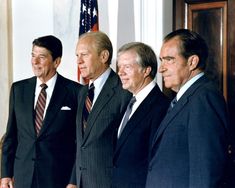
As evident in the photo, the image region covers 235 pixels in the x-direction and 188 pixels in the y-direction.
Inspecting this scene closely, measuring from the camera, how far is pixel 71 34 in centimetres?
479

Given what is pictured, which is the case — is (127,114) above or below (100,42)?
below

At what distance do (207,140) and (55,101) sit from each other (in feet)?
5.13

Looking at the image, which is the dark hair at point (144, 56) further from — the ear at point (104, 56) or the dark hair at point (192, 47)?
the dark hair at point (192, 47)

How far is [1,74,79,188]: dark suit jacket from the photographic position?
3510 millimetres

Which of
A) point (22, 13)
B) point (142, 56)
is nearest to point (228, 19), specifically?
point (142, 56)

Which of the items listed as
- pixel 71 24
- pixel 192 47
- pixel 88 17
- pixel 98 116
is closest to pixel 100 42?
pixel 98 116

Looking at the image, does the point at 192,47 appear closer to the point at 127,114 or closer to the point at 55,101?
the point at 127,114

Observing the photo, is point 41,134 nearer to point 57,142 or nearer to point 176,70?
point 57,142

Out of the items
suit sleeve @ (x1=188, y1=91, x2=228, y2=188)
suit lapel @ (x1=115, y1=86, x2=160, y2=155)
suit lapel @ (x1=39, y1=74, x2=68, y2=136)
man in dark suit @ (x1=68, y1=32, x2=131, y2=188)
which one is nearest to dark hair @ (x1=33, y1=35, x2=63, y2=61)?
suit lapel @ (x1=39, y1=74, x2=68, y2=136)

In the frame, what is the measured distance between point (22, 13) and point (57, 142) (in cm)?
206

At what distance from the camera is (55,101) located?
11.8 ft

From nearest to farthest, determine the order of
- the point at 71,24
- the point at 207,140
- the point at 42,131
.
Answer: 1. the point at 207,140
2. the point at 42,131
3. the point at 71,24

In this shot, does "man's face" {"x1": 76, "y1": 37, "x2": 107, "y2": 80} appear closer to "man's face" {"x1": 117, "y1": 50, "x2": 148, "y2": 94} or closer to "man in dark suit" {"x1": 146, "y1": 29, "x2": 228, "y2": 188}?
"man's face" {"x1": 117, "y1": 50, "x2": 148, "y2": 94}

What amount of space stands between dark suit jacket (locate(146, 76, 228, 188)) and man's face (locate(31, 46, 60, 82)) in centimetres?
131
